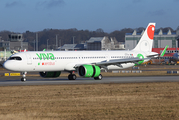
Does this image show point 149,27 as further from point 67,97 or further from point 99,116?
point 99,116

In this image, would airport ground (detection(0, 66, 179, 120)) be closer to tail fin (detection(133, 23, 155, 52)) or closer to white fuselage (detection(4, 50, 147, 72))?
white fuselage (detection(4, 50, 147, 72))

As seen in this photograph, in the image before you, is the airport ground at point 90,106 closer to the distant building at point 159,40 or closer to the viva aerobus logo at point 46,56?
the viva aerobus logo at point 46,56

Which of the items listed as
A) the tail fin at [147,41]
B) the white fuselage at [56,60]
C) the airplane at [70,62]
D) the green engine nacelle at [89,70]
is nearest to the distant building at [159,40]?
the tail fin at [147,41]

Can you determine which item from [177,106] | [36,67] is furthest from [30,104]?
[36,67]

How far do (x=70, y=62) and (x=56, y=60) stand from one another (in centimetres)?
220

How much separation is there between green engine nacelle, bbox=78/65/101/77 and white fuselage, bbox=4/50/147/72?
180 centimetres

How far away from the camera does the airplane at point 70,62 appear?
39.8 m

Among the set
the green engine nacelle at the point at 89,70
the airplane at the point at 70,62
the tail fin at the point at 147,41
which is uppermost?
the tail fin at the point at 147,41

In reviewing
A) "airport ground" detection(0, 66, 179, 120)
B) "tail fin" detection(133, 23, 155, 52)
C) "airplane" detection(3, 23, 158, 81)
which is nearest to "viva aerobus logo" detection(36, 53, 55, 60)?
"airplane" detection(3, 23, 158, 81)

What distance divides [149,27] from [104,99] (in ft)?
101

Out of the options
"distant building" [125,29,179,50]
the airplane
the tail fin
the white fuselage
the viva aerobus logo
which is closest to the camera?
the white fuselage

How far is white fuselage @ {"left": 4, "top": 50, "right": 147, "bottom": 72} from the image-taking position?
3959cm

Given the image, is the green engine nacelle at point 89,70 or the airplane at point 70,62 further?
the green engine nacelle at point 89,70

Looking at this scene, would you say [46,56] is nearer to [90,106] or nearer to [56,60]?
[56,60]
